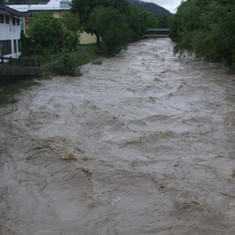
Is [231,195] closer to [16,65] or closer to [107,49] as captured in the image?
[16,65]

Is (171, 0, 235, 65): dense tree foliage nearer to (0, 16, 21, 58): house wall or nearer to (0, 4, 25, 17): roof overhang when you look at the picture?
(0, 4, 25, 17): roof overhang

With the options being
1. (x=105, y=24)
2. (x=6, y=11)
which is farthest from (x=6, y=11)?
(x=105, y=24)

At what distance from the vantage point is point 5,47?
26.0m

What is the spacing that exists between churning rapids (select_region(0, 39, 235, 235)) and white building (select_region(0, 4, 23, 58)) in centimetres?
1000

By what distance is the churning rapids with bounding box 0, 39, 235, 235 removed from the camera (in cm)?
739

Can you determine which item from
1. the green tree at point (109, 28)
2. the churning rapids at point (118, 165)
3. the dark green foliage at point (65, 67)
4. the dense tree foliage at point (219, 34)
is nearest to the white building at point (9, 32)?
the dark green foliage at point (65, 67)

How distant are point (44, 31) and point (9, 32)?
3218 millimetres

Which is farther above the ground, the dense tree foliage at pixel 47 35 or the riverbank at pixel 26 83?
the dense tree foliage at pixel 47 35

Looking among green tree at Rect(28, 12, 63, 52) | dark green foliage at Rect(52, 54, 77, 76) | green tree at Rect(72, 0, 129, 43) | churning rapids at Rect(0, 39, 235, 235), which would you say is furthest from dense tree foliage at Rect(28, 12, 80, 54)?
churning rapids at Rect(0, 39, 235, 235)

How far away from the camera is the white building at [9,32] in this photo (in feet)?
82.1

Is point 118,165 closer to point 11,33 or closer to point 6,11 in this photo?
point 6,11

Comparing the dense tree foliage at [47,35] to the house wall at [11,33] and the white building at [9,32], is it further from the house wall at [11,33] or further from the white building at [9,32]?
the white building at [9,32]

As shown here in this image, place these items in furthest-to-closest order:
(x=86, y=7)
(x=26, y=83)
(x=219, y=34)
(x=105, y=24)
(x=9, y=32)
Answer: (x=86, y=7) < (x=105, y=24) < (x=9, y=32) < (x=219, y=34) < (x=26, y=83)

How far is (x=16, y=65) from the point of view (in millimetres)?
21625
